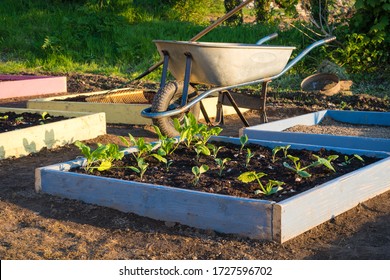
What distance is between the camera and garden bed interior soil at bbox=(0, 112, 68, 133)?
5.68 meters

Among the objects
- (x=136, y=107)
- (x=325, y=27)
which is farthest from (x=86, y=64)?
(x=136, y=107)

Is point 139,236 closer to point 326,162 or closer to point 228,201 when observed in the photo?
point 228,201

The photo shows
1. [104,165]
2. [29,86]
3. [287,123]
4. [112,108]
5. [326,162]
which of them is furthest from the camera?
[29,86]

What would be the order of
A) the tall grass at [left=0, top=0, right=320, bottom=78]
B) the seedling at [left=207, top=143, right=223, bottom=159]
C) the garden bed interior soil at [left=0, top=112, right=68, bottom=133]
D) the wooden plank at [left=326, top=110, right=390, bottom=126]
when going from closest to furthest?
the seedling at [left=207, top=143, right=223, bottom=159], the garden bed interior soil at [left=0, top=112, right=68, bottom=133], the wooden plank at [left=326, top=110, right=390, bottom=126], the tall grass at [left=0, top=0, right=320, bottom=78]

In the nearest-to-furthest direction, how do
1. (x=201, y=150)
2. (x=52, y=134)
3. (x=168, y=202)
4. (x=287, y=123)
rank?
(x=168, y=202)
(x=201, y=150)
(x=52, y=134)
(x=287, y=123)

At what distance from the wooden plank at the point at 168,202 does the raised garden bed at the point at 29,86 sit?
4.51 m

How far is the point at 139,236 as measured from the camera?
3475 mm

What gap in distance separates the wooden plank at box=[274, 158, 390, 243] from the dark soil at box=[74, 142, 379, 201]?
171 mm

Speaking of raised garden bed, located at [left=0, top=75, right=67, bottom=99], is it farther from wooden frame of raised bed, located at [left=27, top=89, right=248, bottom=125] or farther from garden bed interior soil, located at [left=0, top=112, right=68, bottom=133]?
garden bed interior soil, located at [left=0, top=112, right=68, bottom=133]

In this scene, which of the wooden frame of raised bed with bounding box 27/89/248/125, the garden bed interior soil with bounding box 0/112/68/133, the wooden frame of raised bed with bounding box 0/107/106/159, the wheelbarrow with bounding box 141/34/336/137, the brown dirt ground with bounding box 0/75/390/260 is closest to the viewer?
the brown dirt ground with bounding box 0/75/390/260

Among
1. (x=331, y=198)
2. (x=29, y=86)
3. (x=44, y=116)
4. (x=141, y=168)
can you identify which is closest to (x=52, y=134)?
(x=44, y=116)

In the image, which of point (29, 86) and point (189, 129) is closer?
point (189, 129)

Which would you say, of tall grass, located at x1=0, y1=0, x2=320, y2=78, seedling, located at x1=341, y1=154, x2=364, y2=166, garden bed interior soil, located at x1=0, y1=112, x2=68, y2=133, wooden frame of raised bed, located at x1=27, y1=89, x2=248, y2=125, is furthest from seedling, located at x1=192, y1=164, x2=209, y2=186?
tall grass, located at x1=0, y1=0, x2=320, y2=78

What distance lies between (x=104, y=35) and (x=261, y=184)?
314 inches
